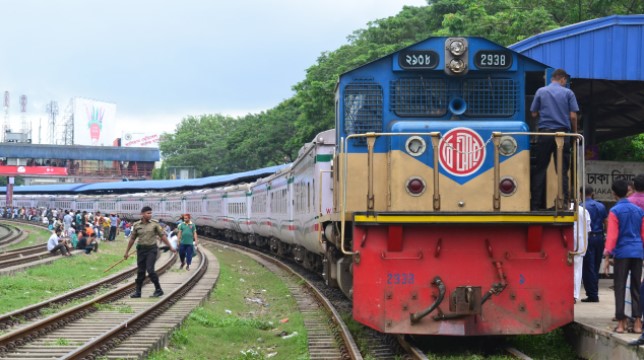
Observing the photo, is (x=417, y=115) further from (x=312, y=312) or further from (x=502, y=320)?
(x=312, y=312)

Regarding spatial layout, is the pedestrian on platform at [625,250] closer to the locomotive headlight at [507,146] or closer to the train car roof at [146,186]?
the locomotive headlight at [507,146]

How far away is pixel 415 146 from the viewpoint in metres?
8.58

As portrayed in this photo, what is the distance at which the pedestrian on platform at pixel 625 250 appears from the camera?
8234 mm

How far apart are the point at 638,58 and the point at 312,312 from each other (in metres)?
7.16

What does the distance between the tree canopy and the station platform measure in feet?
66.5

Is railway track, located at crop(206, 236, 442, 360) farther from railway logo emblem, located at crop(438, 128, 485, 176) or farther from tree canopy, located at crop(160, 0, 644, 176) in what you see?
tree canopy, located at crop(160, 0, 644, 176)

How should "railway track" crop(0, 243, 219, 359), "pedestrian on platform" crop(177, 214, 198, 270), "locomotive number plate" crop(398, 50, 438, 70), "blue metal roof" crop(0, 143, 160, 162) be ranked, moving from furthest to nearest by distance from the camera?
"blue metal roof" crop(0, 143, 160, 162) < "pedestrian on platform" crop(177, 214, 198, 270) < "railway track" crop(0, 243, 219, 359) < "locomotive number plate" crop(398, 50, 438, 70)

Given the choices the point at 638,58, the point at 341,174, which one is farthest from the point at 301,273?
the point at 341,174

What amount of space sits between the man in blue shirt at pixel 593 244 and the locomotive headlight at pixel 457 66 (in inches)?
119

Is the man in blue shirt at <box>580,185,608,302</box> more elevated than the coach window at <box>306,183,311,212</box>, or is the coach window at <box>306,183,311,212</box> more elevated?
the coach window at <box>306,183,311,212</box>

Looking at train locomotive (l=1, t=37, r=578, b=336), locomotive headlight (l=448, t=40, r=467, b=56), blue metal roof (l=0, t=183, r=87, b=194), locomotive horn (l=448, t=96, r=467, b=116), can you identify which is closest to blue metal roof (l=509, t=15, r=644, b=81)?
train locomotive (l=1, t=37, r=578, b=336)

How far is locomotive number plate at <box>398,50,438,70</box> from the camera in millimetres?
9117

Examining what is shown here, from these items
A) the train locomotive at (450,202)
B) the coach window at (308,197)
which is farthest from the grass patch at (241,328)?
the train locomotive at (450,202)

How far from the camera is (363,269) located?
8445 millimetres
